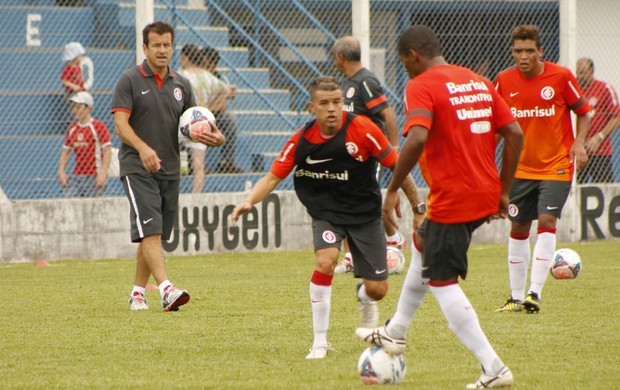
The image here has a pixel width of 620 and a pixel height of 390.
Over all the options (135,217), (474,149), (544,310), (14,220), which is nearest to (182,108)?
(135,217)

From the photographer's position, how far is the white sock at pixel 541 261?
8664 millimetres

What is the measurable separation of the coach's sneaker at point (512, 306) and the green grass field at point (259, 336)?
19 centimetres

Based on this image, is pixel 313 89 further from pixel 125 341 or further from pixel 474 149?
pixel 125 341

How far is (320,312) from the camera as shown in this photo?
671cm

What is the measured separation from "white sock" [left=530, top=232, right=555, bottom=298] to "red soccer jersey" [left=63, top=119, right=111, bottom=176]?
688 cm

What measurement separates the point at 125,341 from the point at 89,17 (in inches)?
397

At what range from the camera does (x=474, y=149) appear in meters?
5.74

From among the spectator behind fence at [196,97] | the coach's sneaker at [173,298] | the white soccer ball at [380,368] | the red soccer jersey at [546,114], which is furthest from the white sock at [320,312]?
the spectator behind fence at [196,97]

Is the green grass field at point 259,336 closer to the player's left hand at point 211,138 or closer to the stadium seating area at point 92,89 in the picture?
the player's left hand at point 211,138

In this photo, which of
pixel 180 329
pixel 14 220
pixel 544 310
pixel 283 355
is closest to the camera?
pixel 283 355

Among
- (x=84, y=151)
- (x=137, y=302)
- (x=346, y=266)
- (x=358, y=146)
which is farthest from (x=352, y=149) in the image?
(x=84, y=151)

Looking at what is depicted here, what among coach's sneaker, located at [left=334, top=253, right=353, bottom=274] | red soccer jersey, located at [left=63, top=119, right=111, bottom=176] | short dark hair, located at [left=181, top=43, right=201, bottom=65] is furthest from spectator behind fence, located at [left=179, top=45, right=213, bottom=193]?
coach's sneaker, located at [left=334, top=253, right=353, bottom=274]

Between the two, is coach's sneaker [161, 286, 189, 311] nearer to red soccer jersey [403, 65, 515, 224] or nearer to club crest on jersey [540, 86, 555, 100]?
club crest on jersey [540, 86, 555, 100]

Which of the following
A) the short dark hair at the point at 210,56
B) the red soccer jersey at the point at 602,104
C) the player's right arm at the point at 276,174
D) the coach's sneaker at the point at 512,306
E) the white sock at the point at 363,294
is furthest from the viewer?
the red soccer jersey at the point at 602,104
